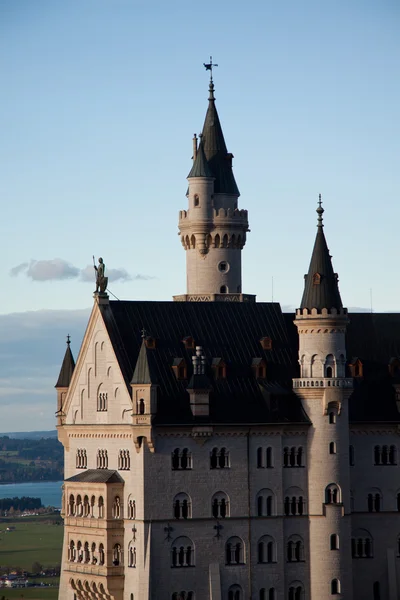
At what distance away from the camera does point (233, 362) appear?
472 ft

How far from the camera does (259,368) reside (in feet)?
471

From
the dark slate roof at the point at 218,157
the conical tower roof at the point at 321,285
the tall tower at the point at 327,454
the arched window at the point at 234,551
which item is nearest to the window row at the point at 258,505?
the tall tower at the point at 327,454

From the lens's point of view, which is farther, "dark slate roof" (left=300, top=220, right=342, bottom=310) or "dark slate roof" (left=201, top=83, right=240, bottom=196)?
"dark slate roof" (left=201, top=83, right=240, bottom=196)

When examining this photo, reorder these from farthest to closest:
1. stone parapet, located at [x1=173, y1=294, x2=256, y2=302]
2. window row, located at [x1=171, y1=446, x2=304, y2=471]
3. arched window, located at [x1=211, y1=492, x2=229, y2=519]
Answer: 1. stone parapet, located at [x1=173, y1=294, x2=256, y2=302]
2. arched window, located at [x1=211, y1=492, x2=229, y2=519]
3. window row, located at [x1=171, y1=446, x2=304, y2=471]

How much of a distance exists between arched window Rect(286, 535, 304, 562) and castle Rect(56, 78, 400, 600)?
0.23 ft

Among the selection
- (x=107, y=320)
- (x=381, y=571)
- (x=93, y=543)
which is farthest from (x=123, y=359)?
(x=381, y=571)

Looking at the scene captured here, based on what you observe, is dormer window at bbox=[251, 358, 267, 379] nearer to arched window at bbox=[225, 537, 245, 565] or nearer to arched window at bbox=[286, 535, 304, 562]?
arched window at bbox=[286, 535, 304, 562]

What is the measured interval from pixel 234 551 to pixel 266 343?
1500cm

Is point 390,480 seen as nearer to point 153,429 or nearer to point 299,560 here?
point 299,560

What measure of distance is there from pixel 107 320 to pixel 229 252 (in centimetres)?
1610

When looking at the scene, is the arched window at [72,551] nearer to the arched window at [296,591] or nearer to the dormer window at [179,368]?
the dormer window at [179,368]

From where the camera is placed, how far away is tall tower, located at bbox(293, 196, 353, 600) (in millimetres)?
142500

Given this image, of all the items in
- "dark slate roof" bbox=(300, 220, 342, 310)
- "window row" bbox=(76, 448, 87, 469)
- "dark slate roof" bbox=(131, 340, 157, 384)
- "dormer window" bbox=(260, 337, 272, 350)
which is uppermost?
"dark slate roof" bbox=(300, 220, 342, 310)

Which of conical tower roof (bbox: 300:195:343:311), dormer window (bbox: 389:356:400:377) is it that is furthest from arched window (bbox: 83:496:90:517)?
dormer window (bbox: 389:356:400:377)
